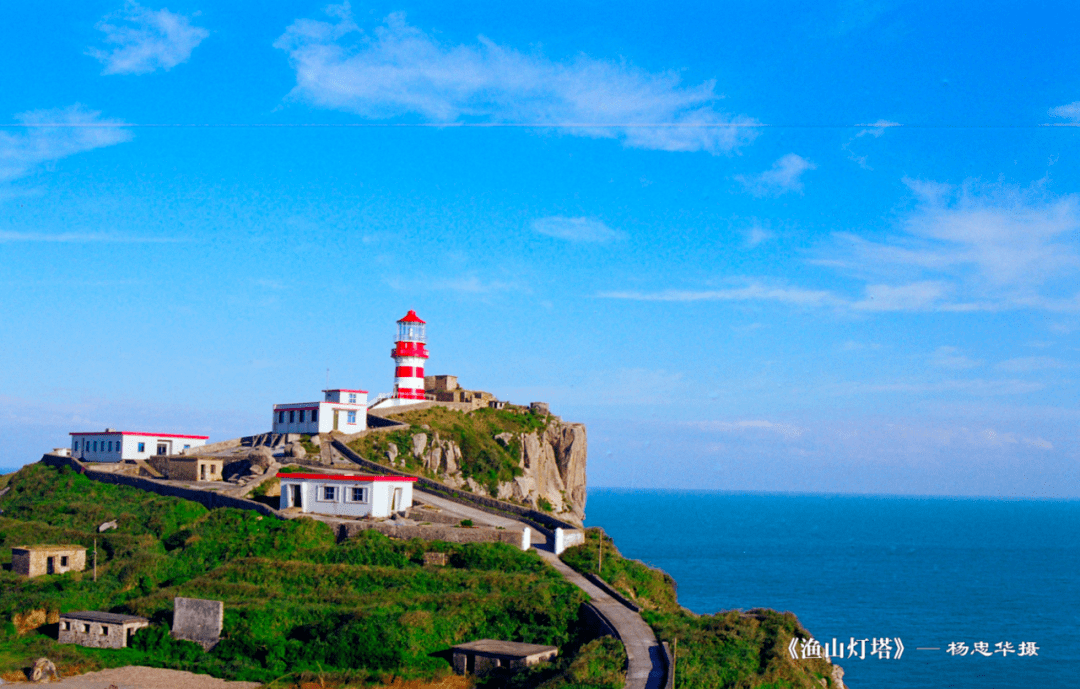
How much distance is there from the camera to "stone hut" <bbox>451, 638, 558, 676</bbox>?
2931 centimetres

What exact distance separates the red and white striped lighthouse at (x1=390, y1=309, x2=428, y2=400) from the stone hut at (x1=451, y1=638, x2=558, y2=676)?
45.4 metres

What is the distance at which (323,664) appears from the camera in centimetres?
3139

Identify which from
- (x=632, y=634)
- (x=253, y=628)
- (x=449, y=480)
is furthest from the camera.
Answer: (x=449, y=480)

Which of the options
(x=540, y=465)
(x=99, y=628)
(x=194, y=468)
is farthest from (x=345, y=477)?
(x=540, y=465)

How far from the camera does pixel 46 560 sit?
137ft

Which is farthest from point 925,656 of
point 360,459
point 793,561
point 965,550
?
point 965,550

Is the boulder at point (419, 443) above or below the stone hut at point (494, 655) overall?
above

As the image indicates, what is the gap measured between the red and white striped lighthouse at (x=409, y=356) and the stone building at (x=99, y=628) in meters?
40.5

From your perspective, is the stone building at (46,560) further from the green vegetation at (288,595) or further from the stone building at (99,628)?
the stone building at (99,628)

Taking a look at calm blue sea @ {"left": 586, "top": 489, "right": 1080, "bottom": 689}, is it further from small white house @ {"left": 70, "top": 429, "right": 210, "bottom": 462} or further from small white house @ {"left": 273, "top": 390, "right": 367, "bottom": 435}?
small white house @ {"left": 70, "top": 429, "right": 210, "bottom": 462}

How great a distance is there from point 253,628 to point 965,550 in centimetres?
10973

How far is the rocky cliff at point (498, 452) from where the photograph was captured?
62125mm

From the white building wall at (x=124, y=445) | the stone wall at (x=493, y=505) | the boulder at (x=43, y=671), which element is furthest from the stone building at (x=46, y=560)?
the white building wall at (x=124, y=445)

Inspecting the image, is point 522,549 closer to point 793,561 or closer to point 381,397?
point 381,397
